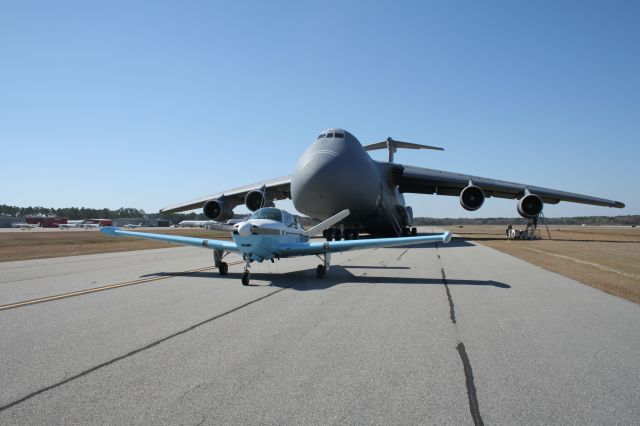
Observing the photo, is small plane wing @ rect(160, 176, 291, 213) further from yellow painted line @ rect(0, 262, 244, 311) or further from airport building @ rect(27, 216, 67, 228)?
airport building @ rect(27, 216, 67, 228)

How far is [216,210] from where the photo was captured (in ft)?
98.7

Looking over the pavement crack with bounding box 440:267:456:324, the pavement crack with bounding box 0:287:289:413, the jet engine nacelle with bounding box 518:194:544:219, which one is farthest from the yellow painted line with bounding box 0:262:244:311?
the jet engine nacelle with bounding box 518:194:544:219

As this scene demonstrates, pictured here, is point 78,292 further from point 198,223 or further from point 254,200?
point 198,223

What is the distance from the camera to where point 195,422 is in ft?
10.7

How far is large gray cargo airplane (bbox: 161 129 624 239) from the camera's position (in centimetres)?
2189

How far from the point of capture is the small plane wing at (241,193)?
30272 mm

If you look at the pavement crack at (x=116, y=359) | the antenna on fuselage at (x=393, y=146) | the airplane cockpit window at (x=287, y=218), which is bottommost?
the pavement crack at (x=116, y=359)

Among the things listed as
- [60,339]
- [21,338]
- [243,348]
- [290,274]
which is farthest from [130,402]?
[290,274]

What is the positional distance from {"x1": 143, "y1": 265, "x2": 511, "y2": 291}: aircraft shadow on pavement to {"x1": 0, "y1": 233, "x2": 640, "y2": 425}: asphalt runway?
3.73 feet

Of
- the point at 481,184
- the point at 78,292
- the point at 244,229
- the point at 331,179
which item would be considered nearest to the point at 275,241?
the point at 244,229

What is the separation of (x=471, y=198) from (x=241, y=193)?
16428 mm

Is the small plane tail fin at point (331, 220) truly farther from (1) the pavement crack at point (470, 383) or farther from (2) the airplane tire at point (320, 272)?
(1) the pavement crack at point (470, 383)

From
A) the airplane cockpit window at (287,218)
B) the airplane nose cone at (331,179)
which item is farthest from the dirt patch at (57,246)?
the airplane cockpit window at (287,218)

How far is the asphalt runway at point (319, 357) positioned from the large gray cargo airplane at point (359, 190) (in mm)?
12725
